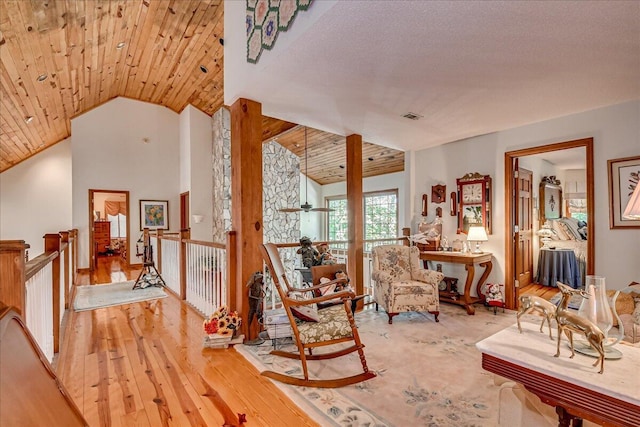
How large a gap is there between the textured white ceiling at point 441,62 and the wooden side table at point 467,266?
1695 millimetres

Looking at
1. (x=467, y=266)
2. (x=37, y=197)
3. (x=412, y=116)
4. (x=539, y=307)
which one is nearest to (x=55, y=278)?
(x=539, y=307)

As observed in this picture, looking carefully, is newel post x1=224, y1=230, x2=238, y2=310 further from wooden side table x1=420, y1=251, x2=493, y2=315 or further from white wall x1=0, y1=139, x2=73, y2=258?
white wall x1=0, y1=139, x2=73, y2=258

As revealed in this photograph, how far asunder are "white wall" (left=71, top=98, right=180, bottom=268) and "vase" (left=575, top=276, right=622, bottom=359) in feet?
28.5

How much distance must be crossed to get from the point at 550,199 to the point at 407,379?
17.6ft

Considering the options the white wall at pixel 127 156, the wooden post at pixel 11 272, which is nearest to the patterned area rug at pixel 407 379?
the wooden post at pixel 11 272

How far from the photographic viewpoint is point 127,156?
786 centimetres

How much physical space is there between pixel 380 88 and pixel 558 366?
2374 mm

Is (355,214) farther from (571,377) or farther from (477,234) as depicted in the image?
(571,377)

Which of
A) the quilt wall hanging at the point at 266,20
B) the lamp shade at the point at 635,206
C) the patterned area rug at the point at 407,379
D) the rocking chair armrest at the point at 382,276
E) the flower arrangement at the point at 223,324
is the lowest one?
the patterned area rug at the point at 407,379

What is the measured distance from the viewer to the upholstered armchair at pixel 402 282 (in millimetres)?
3609

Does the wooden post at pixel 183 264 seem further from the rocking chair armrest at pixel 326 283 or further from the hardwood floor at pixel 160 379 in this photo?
the rocking chair armrest at pixel 326 283

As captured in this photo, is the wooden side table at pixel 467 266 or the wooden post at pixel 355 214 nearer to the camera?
the wooden side table at pixel 467 266

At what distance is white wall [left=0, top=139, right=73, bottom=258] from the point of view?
758 centimetres

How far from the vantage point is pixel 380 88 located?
2803 mm
